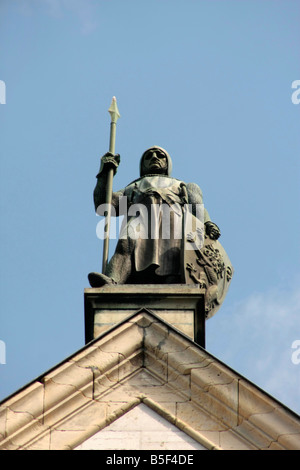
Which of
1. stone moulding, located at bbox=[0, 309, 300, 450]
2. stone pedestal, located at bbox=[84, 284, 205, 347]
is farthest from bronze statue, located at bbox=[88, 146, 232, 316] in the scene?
stone moulding, located at bbox=[0, 309, 300, 450]

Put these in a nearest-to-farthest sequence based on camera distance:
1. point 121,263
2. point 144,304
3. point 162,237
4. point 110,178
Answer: point 144,304 < point 121,263 < point 162,237 < point 110,178

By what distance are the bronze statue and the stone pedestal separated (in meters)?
0.27

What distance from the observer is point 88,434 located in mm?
16781

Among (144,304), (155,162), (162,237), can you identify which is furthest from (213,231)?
(144,304)

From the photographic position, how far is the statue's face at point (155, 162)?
21.1 metres

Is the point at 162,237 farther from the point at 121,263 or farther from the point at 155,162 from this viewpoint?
the point at 155,162

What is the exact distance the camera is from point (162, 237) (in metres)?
19.9

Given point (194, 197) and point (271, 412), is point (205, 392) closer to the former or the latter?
point (271, 412)

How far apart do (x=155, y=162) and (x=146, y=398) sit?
16.0 feet

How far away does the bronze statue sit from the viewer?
768 inches

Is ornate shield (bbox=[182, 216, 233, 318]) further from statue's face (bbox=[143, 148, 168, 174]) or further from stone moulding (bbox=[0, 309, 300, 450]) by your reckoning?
stone moulding (bbox=[0, 309, 300, 450])

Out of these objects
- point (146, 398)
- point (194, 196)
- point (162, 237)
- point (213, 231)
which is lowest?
point (146, 398)

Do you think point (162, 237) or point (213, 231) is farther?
point (213, 231)

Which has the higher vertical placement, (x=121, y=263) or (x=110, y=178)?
(x=110, y=178)
